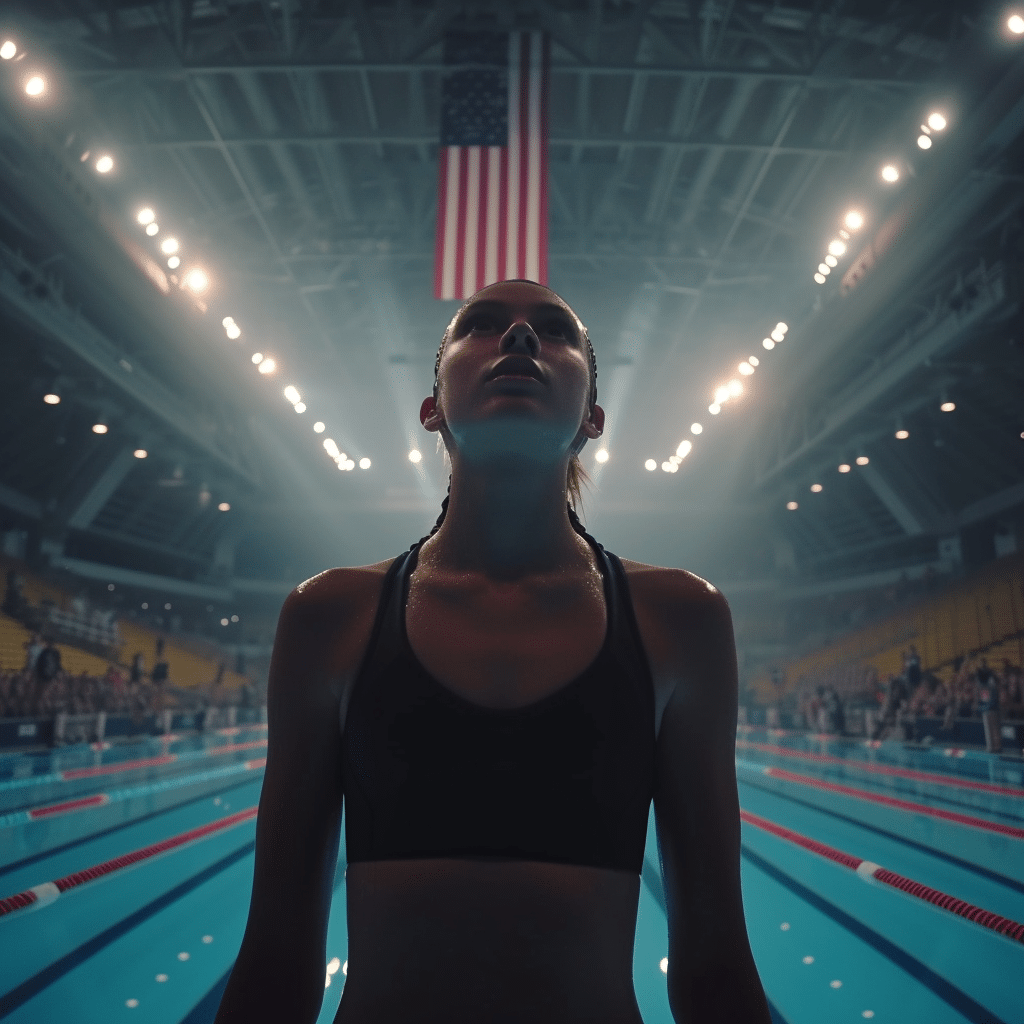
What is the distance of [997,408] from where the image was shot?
1506 cm

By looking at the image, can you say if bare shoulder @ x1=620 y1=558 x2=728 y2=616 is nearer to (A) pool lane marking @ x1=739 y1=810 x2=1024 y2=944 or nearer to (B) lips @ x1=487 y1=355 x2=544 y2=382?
(B) lips @ x1=487 y1=355 x2=544 y2=382

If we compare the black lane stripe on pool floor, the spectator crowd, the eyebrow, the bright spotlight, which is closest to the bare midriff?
the eyebrow

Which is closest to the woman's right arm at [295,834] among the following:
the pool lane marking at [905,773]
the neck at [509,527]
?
the neck at [509,527]

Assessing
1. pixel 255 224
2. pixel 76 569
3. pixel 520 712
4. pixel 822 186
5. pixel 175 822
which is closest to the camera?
pixel 520 712

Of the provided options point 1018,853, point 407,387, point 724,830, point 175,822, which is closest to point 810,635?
point 407,387

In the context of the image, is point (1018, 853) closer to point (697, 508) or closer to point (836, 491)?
point (836, 491)

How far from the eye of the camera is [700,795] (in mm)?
1040

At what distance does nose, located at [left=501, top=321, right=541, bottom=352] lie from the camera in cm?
118

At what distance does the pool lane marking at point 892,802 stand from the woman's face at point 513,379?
24.4 ft

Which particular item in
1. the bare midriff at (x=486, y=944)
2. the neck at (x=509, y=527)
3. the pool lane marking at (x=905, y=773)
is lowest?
the pool lane marking at (x=905, y=773)

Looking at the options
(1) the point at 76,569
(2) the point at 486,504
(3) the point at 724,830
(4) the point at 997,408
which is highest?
(4) the point at 997,408

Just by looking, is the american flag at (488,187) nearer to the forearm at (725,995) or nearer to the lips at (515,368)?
the lips at (515,368)

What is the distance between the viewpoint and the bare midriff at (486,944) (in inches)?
35.3

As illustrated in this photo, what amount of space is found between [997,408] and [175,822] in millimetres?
16357
